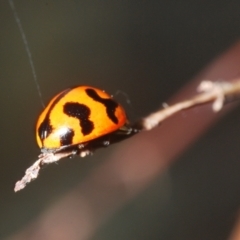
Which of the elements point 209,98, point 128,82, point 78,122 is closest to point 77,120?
point 78,122

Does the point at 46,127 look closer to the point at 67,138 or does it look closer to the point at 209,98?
the point at 67,138

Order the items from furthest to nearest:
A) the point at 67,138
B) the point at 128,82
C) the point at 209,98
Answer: the point at 128,82
the point at 67,138
the point at 209,98

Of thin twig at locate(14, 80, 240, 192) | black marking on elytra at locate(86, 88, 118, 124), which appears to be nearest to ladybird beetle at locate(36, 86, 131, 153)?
black marking on elytra at locate(86, 88, 118, 124)

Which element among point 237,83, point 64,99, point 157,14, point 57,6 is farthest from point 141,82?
point 237,83

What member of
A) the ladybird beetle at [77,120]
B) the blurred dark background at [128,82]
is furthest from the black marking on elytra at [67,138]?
the blurred dark background at [128,82]

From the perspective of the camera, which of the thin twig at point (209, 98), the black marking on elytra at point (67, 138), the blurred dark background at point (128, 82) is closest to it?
the thin twig at point (209, 98)

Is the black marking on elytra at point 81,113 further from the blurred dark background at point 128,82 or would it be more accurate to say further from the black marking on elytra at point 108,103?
the blurred dark background at point 128,82
